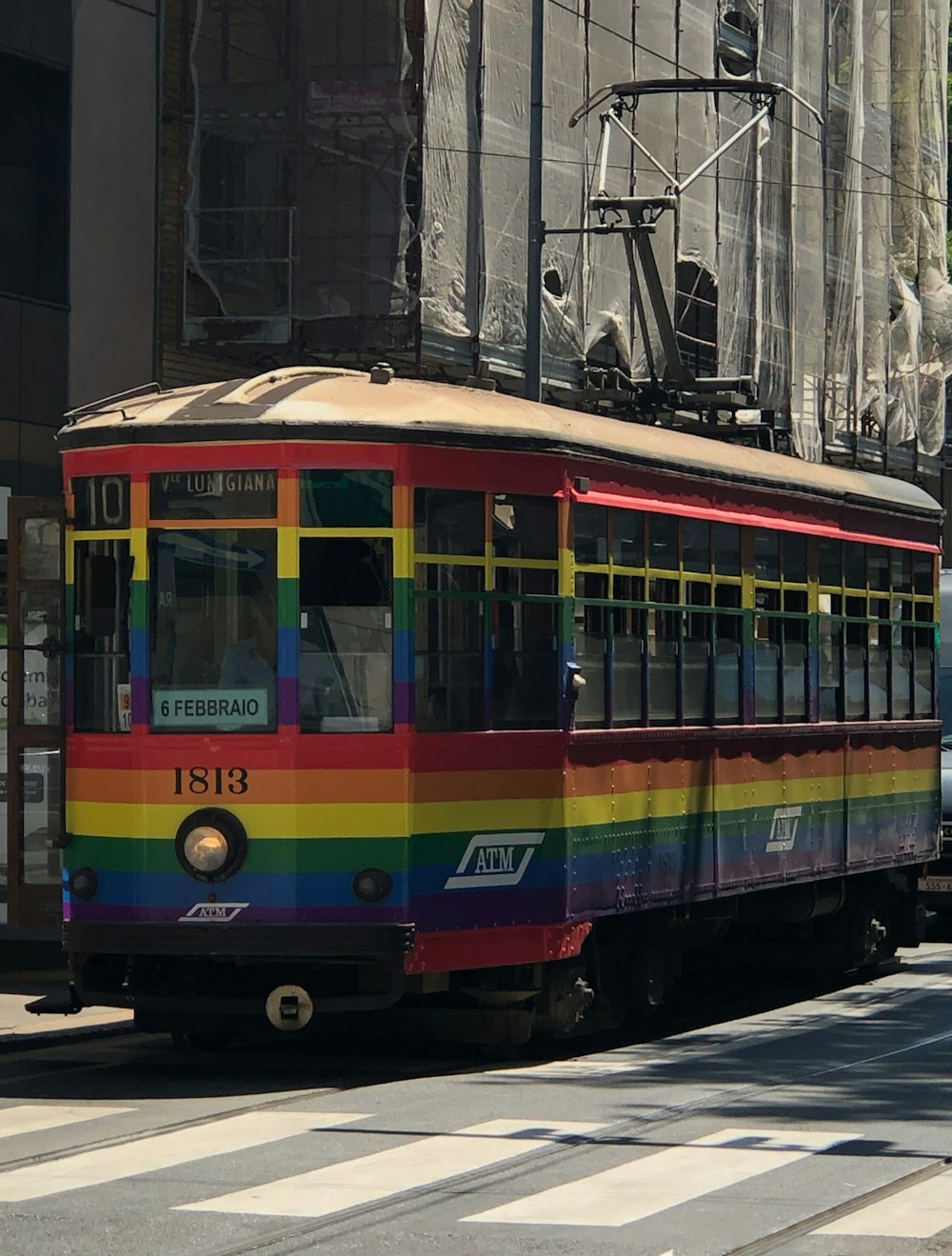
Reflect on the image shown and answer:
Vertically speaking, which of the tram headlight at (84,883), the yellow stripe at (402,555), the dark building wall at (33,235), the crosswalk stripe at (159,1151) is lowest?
the crosswalk stripe at (159,1151)

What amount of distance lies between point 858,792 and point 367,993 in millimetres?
5853

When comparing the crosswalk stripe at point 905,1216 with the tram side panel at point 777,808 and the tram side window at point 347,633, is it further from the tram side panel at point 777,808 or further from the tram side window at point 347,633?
the tram side panel at point 777,808

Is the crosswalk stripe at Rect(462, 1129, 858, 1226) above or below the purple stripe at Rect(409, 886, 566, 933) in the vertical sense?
below

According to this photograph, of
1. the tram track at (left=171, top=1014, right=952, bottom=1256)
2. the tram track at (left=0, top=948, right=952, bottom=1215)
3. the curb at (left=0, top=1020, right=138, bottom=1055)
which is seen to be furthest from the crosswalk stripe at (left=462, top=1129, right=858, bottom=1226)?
the curb at (left=0, top=1020, right=138, bottom=1055)

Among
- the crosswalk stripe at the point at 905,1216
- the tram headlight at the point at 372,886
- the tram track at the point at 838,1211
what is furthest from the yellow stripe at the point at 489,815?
the crosswalk stripe at the point at 905,1216

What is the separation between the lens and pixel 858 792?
17297 mm

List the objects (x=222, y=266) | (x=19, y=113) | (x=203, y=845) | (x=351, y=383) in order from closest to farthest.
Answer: (x=203, y=845)
(x=351, y=383)
(x=19, y=113)
(x=222, y=266)

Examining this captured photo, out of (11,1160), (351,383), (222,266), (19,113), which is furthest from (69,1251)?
(222,266)

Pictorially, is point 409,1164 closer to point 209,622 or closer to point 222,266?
point 209,622

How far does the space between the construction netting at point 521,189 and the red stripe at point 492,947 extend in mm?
8111

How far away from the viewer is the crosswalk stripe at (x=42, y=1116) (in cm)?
1084

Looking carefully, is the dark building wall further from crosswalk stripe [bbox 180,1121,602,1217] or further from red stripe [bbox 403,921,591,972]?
crosswalk stripe [bbox 180,1121,602,1217]

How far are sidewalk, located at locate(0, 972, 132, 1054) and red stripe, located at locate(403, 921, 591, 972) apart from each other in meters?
2.83

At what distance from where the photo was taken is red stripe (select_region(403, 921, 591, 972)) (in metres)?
12.3
